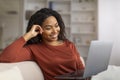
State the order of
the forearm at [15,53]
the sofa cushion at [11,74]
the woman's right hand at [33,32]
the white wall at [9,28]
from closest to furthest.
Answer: the sofa cushion at [11,74] → the forearm at [15,53] → the woman's right hand at [33,32] → the white wall at [9,28]

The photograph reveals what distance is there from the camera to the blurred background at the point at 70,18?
4469 mm

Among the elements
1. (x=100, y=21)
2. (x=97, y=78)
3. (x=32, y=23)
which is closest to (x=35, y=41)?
(x=32, y=23)

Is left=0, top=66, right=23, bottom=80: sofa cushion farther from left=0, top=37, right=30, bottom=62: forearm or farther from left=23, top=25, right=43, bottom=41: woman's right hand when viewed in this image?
left=23, top=25, right=43, bottom=41: woman's right hand

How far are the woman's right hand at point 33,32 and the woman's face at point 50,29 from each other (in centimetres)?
3

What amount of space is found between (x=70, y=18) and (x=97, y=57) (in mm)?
3493

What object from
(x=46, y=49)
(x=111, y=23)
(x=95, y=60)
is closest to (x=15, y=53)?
Answer: (x=46, y=49)

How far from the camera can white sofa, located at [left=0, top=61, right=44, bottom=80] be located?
136cm

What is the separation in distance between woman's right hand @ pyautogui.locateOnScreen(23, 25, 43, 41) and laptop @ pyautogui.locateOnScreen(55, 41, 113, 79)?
1.50ft

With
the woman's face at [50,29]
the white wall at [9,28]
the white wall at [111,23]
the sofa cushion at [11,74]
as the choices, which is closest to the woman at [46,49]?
the woman's face at [50,29]

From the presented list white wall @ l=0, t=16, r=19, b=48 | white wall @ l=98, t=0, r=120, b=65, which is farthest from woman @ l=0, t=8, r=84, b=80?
white wall @ l=0, t=16, r=19, b=48

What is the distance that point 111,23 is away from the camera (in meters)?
4.44

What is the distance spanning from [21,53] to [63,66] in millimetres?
316

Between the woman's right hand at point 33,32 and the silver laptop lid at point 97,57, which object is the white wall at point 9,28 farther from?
the silver laptop lid at point 97,57

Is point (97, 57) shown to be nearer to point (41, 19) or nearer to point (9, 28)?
point (41, 19)
